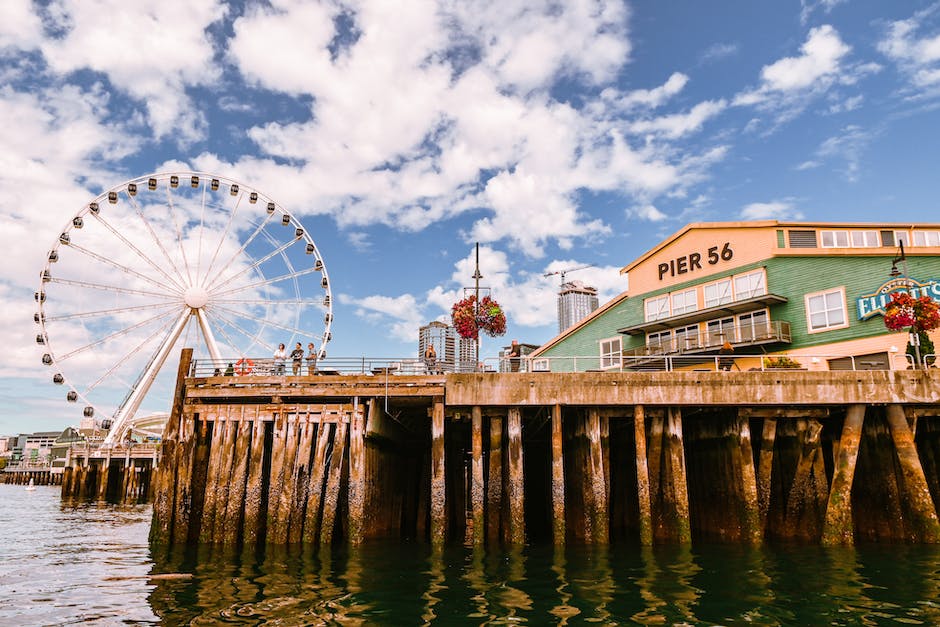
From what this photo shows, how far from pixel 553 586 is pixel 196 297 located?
3813 centimetres

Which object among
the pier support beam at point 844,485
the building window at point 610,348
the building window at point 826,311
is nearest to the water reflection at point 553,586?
the pier support beam at point 844,485

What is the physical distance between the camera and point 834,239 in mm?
34094

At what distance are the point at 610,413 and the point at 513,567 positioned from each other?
6258 millimetres

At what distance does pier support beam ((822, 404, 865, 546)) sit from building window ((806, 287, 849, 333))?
1299 centimetres

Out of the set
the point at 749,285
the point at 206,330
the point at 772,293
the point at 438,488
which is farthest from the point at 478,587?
the point at 206,330

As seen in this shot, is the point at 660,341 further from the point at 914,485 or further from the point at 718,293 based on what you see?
the point at 914,485

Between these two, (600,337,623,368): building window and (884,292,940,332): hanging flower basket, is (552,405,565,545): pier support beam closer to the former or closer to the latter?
(884,292,940,332): hanging flower basket

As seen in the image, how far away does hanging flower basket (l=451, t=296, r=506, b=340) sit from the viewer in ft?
88.8

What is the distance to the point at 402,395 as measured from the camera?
2025 centimetres

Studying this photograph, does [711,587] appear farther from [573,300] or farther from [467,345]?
[573,300]

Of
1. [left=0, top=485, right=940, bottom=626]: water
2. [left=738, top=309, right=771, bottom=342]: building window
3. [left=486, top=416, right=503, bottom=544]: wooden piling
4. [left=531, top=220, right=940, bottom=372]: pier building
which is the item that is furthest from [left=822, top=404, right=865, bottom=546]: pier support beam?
[left=738, top=309, right=771, bottom=342]: building window

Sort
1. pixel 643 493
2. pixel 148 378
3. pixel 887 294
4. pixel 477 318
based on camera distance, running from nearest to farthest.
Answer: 1. pixel 643 493
2. pixel 477 318
3. pixel 887 294
4. pixel 148 378

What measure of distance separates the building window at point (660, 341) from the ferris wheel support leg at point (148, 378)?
31.4m

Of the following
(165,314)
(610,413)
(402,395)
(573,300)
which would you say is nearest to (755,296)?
(610,413)
